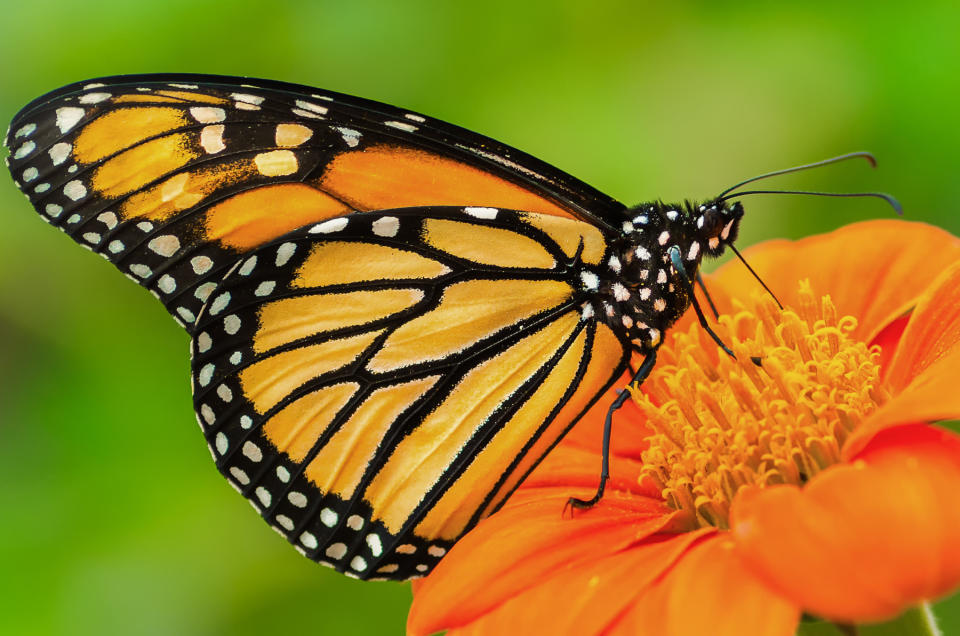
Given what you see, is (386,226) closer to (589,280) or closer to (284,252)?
(284,252)

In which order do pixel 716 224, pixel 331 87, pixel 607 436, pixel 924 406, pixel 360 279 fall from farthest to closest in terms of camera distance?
pixel 331 87, pixel 360 279, pixel 716 224, pixel 607 436, pixel 924 406

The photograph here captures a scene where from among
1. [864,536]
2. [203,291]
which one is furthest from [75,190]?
[864,536]

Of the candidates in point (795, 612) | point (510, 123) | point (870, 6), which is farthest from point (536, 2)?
point (795, 612)

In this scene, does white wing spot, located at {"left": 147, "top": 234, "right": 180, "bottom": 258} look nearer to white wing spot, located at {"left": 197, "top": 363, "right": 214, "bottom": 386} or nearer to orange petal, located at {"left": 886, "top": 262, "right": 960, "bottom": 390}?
white wing spot, located at {"left": 197, "top": 363, "right": 214, "bottom": 386}

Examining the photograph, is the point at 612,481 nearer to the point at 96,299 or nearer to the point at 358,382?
the point at 358,382

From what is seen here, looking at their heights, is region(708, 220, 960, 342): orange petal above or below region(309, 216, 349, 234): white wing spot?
below

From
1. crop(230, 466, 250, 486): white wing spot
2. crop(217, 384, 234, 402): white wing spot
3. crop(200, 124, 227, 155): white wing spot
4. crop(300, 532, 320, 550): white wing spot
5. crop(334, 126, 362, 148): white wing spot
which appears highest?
crop(200, 124, 227, 155): white wing spot

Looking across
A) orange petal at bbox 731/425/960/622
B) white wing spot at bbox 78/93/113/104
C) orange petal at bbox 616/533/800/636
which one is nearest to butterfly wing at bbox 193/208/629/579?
white wing spot at bbox 78/93/113/104
